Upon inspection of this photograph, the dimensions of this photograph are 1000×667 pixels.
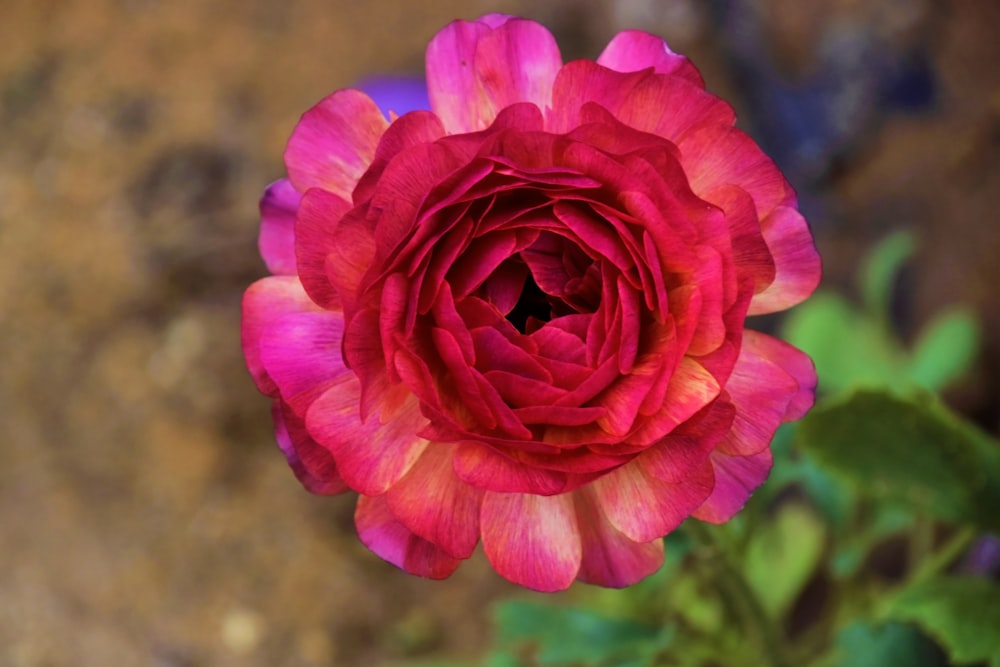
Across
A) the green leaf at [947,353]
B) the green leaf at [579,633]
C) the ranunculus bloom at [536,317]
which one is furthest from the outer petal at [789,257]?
the green leaf at [947,353]

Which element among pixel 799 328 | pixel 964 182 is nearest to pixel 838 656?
pixel 799 328

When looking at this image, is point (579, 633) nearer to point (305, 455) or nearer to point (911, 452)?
point (911, 452)

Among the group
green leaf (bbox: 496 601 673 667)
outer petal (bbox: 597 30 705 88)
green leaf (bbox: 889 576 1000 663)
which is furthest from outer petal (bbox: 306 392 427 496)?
green leaf (bbox: 889 576 1000 663)

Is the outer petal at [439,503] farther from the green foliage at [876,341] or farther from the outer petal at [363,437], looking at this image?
the green foliage at [876,341]

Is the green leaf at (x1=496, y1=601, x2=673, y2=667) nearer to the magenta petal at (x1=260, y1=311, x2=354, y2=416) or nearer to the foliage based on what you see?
the foliage

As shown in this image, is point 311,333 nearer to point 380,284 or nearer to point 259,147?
Answer: point 380,284
